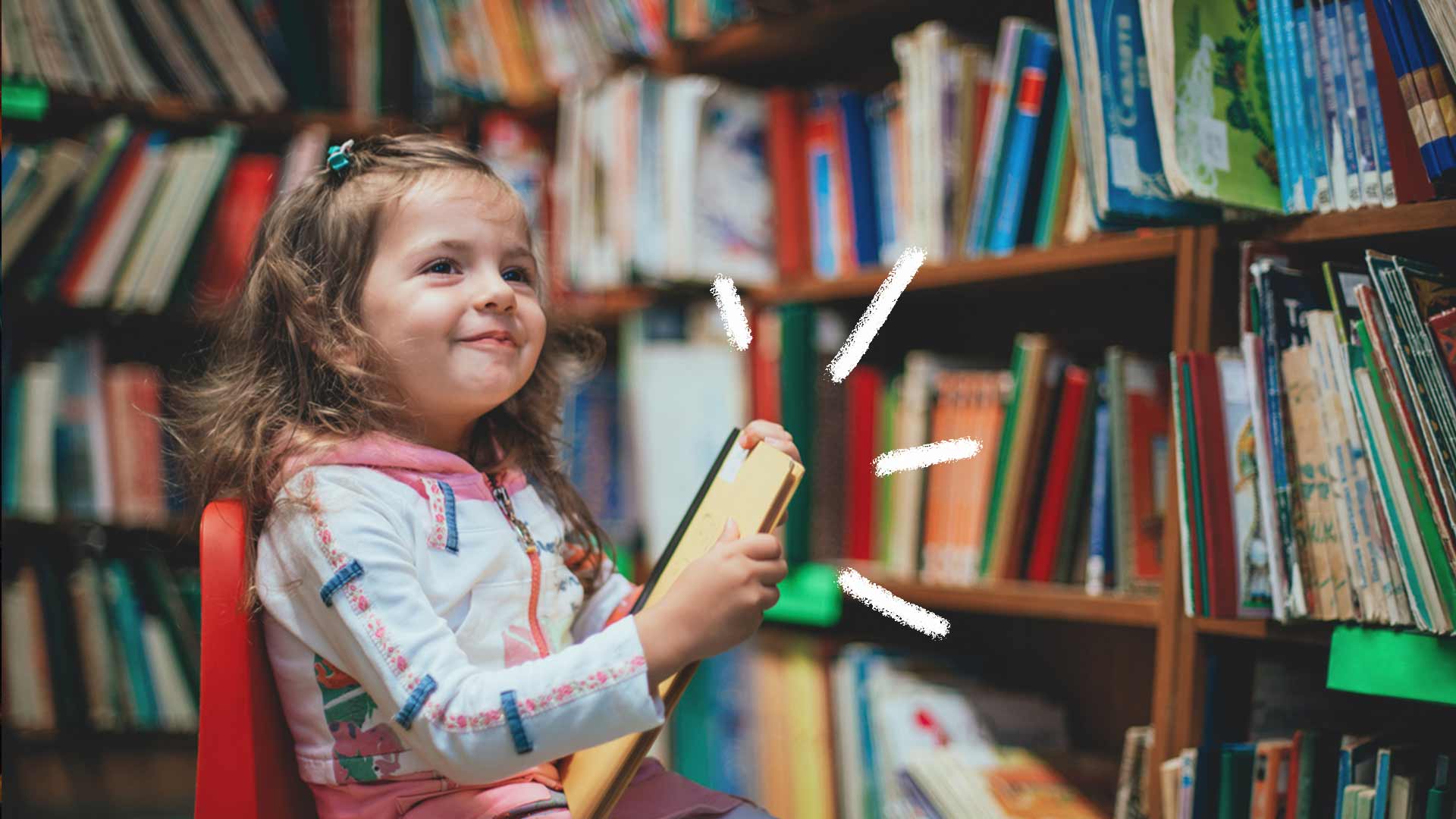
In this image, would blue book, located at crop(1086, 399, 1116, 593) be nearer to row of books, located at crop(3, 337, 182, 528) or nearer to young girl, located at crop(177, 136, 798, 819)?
young girl, located at crop(177, 136, 798, 819)

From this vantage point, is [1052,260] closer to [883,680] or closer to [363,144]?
[883,680]

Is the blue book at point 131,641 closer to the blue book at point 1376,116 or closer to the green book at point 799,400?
the green book at point 799,400

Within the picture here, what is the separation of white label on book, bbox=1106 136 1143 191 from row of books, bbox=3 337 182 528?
1.42m

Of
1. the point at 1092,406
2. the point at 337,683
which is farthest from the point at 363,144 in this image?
the point at 1092,406

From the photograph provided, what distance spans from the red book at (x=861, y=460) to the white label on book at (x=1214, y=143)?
59 cm

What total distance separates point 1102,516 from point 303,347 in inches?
34.8

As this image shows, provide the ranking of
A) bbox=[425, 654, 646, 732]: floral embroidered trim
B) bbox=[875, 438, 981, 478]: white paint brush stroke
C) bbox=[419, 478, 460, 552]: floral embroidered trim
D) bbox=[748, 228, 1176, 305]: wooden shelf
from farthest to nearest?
1. bbox=[875, 438, 981, 478]: white paint brush stroke
2. bbox=[748, 228, 1176, 305]: wooden shelf
3. bbox=[419, 478, 460, 552]: floral embroidered trim
4. bbox=[425, 654, 646, 732]: floral embroidered trim

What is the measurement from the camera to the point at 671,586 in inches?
33.2

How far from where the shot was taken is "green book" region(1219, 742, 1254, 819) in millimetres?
1042

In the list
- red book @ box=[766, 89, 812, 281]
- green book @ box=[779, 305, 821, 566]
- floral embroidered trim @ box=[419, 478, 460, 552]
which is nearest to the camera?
floral embroidered trim @ box=[419, 478, 460, 552]

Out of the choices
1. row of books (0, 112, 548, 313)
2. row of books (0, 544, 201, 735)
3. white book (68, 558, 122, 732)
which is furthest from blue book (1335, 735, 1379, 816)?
white book (68, 558, 122, 732)

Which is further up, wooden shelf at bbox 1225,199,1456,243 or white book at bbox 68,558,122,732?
wooden shelf at bbox 1225,199,1456,243

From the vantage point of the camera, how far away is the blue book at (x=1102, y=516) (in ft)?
4.25

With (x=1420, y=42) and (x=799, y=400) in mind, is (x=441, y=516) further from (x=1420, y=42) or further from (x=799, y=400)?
(x=1420, y=42)
